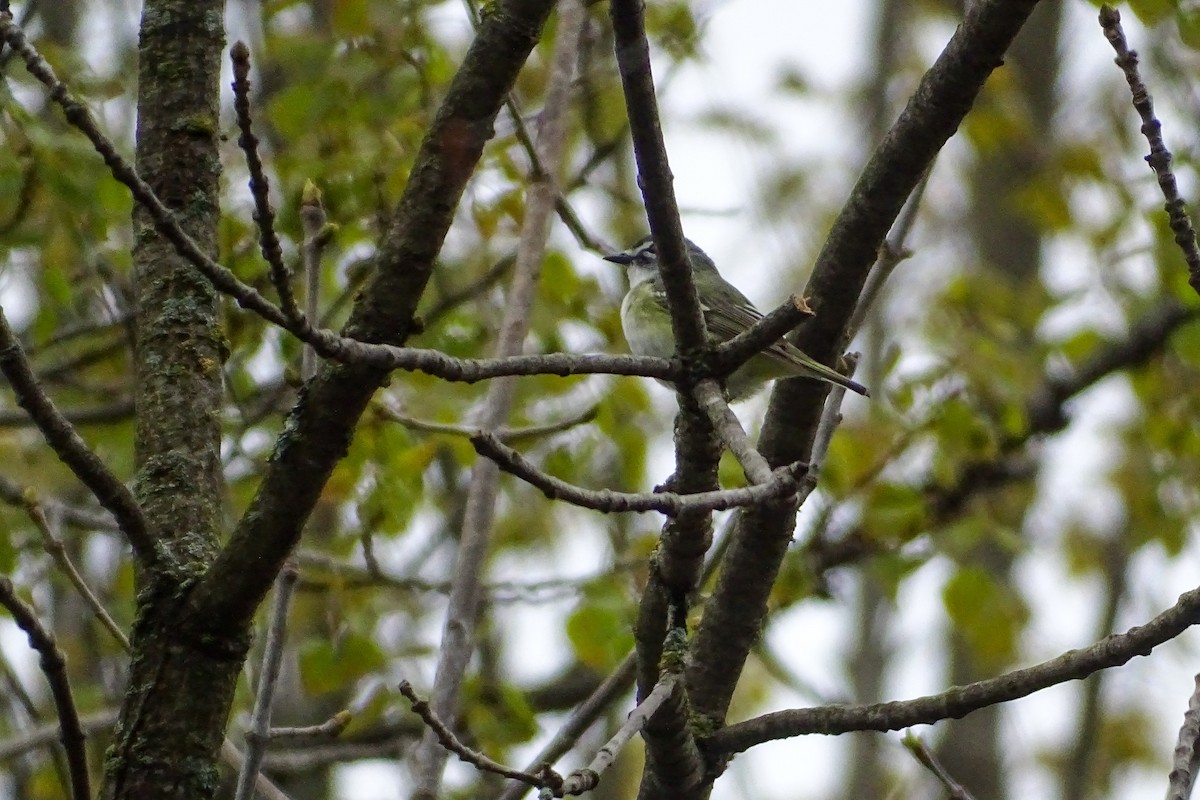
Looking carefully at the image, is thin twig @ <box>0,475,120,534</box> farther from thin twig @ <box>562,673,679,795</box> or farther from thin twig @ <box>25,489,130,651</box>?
thin twig @ <box>562,673,679,795</box>

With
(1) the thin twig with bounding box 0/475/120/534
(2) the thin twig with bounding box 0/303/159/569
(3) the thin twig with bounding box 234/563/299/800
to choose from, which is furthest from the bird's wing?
(2) the thin twig with bounding box 0/303/159/569

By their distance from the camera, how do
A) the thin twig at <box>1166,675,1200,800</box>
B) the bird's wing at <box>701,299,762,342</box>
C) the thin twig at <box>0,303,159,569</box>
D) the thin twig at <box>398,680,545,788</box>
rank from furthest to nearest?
the bird's wing at <box>701,299,762,342</box> → the thin twig at <box>1166,675,1200,800</box> → the thin twig at <box>0,303,159,569</box> → the thin twig at <box>398,680,545,788</box>

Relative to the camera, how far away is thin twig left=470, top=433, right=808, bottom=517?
6.19 ft

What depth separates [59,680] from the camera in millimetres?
2383

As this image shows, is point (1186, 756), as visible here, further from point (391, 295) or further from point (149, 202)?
point (149, 202)

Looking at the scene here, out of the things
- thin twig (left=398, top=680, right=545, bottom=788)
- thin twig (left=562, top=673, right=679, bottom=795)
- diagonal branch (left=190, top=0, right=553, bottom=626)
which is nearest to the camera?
thin twig (left=562, top=673, right=679, bottom=795)

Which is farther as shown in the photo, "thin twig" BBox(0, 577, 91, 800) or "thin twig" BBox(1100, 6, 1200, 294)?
"thin twig" BBox(1100, 6, 1200, 294)

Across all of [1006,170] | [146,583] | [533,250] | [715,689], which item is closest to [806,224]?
[1006,170]

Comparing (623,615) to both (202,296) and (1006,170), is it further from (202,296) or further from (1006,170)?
(1006,170)

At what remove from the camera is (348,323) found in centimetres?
250

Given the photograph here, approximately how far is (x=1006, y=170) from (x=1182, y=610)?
31.6ft

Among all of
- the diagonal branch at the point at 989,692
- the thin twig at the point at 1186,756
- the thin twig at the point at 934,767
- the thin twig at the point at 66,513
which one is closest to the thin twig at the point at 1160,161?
the diagonal branch at the point at 989,692

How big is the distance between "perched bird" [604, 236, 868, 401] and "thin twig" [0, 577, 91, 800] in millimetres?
1931

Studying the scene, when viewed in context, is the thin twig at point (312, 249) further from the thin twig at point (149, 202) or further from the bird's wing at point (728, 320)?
the bird's wing at point (728, 320)
